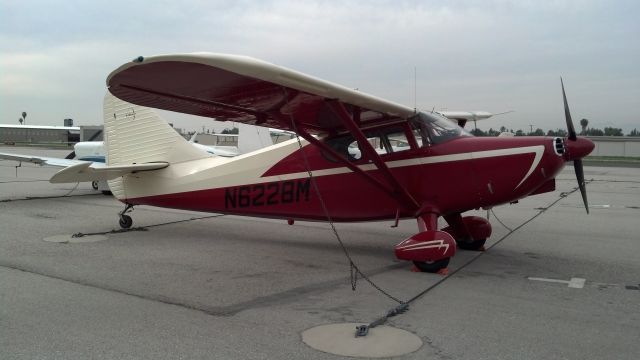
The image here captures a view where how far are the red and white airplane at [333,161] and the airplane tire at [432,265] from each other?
0.04ft

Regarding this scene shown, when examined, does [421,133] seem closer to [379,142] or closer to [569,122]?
[379,142]

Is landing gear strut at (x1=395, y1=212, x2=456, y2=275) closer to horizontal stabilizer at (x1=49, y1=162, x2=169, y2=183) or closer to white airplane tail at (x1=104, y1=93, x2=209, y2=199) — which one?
white airplane tail at (x1=104, y1=93, x2=209, y2=199)

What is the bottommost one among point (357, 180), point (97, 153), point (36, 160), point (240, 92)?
point (357, 180)

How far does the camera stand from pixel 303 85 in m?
5.43

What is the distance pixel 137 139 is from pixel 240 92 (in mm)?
4842

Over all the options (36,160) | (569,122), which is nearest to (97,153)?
(36,160)

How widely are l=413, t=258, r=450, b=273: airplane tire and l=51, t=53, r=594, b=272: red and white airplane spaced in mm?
14

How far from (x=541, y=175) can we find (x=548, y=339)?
2846 millimetres

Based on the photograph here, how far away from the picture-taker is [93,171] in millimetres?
8508

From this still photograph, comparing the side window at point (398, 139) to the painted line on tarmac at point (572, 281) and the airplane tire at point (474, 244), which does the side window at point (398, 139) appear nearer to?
the airplane tire at point (474, 244)

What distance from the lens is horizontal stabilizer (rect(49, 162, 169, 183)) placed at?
8233 millimetres

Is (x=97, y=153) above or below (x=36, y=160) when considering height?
above

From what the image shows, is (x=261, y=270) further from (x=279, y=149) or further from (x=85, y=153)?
(x=85, y=153)

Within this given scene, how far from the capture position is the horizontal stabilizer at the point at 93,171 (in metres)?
8.23
